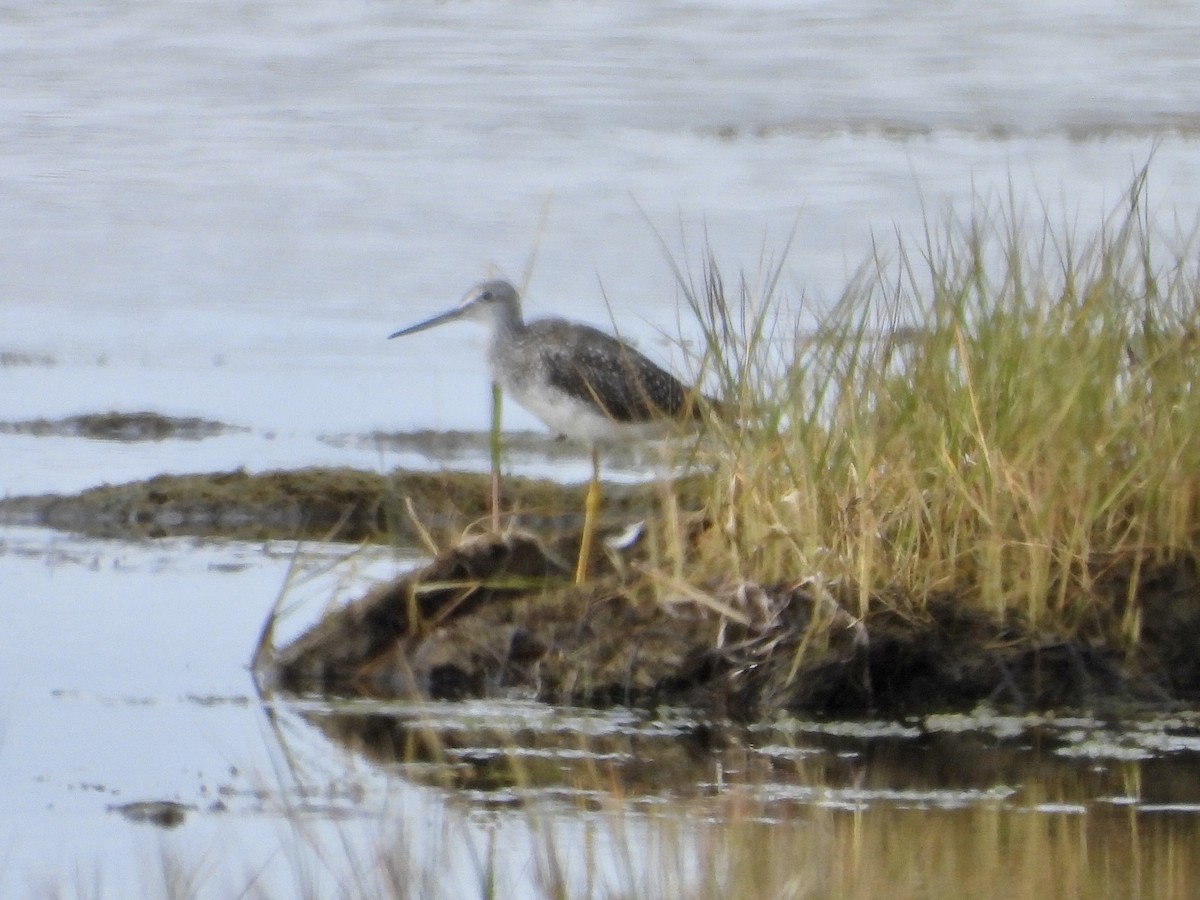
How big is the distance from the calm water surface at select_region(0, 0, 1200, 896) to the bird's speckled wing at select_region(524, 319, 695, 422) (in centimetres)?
33

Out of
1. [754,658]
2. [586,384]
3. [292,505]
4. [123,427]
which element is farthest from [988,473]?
[123,427]

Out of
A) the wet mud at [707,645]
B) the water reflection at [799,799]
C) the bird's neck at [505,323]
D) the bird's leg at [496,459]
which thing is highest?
the bird's neck at [505,323]

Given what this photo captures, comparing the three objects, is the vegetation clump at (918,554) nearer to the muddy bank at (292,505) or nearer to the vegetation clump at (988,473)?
the vegetation clump at (988,473)

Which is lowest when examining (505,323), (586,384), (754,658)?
(754,658)

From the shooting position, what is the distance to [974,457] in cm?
520

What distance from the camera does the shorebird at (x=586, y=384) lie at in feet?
20.7

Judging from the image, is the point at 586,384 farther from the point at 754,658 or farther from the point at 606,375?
the point at 754,658

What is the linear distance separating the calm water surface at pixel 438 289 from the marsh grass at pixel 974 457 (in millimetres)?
309

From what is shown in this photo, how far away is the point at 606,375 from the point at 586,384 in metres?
0.09

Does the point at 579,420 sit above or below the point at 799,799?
above

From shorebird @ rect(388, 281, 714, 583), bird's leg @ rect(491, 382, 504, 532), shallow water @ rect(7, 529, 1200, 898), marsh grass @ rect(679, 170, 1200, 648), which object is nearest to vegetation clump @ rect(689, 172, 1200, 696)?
marsh grass @ rect(679, 170, 1200, 648)

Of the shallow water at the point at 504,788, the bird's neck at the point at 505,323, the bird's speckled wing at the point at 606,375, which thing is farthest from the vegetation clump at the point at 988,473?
the bird's neck at the point at 505,323

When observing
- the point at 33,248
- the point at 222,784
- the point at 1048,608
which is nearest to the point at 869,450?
the point at 1048,608

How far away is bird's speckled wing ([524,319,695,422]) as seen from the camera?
6328 millimetres
